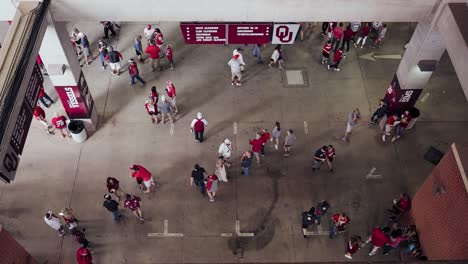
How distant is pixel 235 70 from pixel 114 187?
21.2ft

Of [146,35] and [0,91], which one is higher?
[146,35]

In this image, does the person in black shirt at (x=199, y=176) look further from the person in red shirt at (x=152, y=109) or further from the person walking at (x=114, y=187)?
the person in red shirt at (x=152, y=109)

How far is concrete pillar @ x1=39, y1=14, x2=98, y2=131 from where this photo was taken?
41.6ft

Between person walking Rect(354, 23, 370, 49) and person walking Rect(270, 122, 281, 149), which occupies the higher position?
person walking Rect(354, 23, 370, 49)

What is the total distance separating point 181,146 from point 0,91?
286 inches

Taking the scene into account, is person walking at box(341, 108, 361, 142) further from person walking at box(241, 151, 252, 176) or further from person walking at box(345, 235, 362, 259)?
person walking at box(345, 235, 362, 259)

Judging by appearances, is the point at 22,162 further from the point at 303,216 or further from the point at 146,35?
the point at 303,216

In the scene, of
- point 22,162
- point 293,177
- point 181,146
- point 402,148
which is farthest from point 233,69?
point 22,162

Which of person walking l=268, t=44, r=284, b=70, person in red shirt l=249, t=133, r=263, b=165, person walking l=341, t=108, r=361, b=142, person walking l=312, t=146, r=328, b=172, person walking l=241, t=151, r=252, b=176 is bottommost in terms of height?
person walking l=241, t=151, r=252, b=176

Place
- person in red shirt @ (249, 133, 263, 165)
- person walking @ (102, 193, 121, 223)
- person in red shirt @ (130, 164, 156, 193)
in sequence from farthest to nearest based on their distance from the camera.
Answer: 1. person in red shirt @ (249, 133, 263, 165)
2. person in red shirt @ (130, 164, 156, 193)
3. person walking @ (102, 193, 121, 223)

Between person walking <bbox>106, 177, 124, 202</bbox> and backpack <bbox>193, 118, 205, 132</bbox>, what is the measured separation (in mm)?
3149

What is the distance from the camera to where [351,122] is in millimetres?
14953

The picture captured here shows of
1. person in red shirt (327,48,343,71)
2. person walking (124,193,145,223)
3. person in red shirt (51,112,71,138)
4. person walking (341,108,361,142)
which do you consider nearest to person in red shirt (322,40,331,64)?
person in red shirt (327,48,343,71)

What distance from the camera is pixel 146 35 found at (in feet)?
59.2
